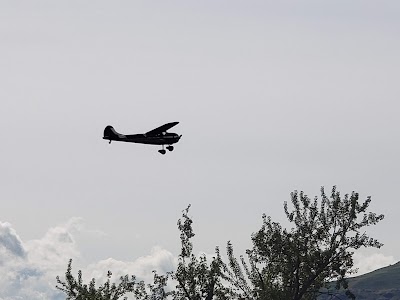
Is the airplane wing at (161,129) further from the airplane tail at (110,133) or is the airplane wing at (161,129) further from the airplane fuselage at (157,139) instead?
the airplane tail at (110,133)

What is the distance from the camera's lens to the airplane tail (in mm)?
65725

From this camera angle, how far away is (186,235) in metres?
87.9

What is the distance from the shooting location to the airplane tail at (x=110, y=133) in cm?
6572

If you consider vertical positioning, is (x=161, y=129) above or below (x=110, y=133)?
below

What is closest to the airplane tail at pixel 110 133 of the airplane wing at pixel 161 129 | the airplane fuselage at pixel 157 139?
the airplane fuselage at pixel 157 139

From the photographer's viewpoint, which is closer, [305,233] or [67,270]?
[67,270]

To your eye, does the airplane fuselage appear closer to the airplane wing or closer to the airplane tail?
the airplane wing

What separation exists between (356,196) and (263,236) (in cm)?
1194

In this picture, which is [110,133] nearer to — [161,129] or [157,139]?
[157,139]

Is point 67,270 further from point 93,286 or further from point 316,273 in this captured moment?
point 316,273

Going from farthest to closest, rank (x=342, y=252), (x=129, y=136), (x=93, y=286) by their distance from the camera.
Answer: (x=342, y=252)
(x=93, y=286)
(x=129, y=136)

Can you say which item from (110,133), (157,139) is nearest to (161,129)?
(157,139)

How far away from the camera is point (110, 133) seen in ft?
217

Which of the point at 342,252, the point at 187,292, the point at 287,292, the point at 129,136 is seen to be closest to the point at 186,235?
the point at 187,292
